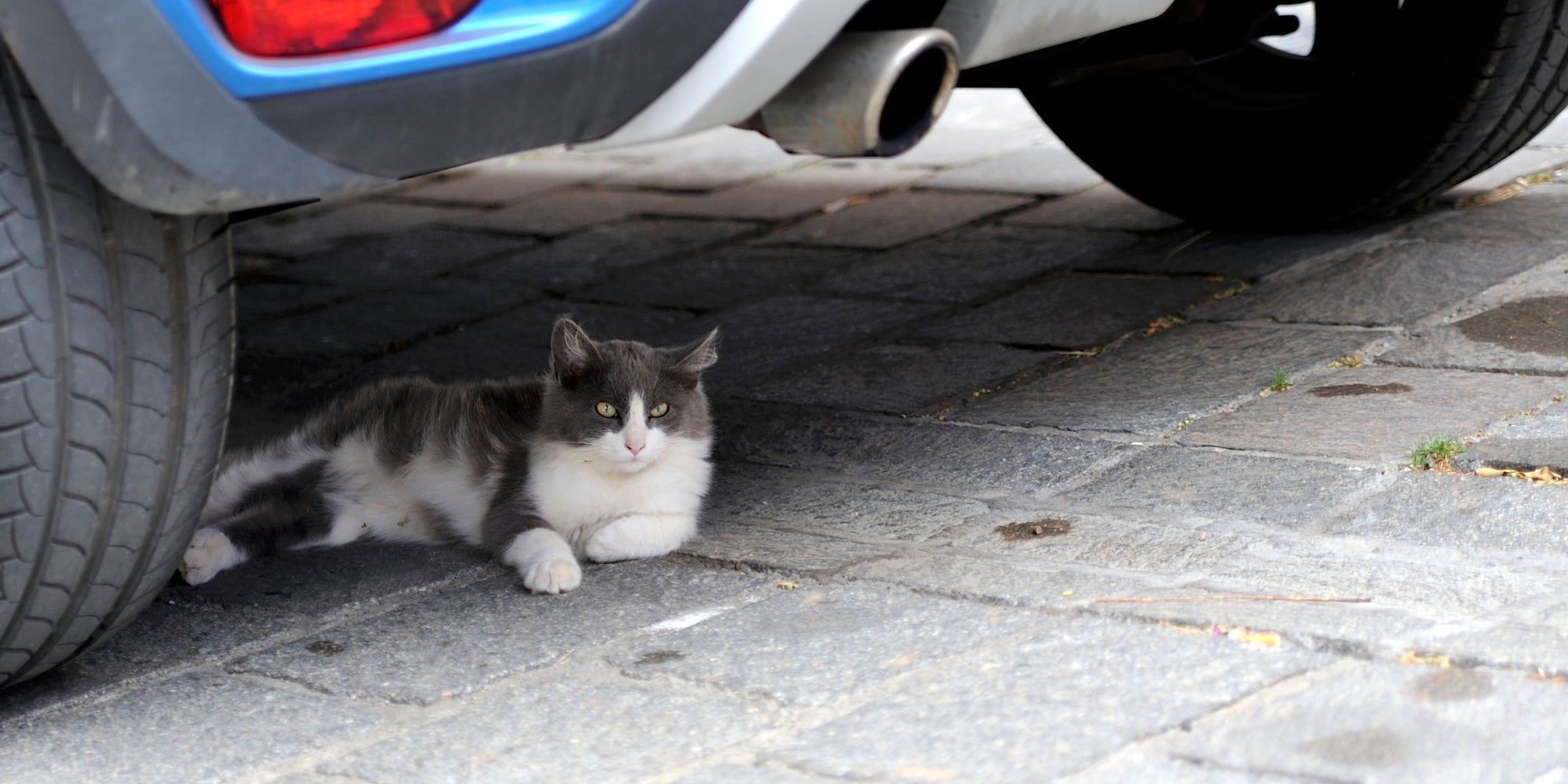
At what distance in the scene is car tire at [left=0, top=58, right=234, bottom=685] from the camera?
5.96 feet

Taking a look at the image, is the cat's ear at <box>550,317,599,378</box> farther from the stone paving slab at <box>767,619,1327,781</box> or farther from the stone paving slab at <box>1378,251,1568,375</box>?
the stone paving slab at <box>1378,251,1568,375</box>

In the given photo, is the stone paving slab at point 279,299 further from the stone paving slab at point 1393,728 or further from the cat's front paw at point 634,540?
the stone paving slab at point 1393,728

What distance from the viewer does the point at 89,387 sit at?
74.2 inches

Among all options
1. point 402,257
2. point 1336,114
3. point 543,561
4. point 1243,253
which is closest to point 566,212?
point 402,257

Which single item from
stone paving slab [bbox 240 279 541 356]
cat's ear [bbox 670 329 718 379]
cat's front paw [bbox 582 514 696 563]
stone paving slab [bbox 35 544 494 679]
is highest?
cat's ear [bbox 670 329 718 379]

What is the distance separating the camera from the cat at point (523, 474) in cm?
290

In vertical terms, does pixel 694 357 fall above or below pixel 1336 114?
below

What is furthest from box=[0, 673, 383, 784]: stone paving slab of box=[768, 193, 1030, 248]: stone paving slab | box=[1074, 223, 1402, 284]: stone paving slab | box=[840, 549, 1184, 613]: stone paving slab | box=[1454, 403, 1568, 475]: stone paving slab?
box=[768, 193, 1030, 248]: stone paving slab

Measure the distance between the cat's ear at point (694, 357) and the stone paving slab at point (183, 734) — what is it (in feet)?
3.56

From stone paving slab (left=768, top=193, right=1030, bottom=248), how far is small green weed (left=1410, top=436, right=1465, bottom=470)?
2304 mm

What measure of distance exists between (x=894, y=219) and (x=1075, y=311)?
4.51 ft

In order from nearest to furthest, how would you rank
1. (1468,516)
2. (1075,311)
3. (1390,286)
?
(1468,516)
(1390,286)
(1075,311)

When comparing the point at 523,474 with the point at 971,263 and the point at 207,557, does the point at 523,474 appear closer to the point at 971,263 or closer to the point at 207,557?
the point at 207,557

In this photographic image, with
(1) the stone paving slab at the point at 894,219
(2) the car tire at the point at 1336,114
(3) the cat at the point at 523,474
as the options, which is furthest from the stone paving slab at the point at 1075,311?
(3) the cat at the point at 523,474
